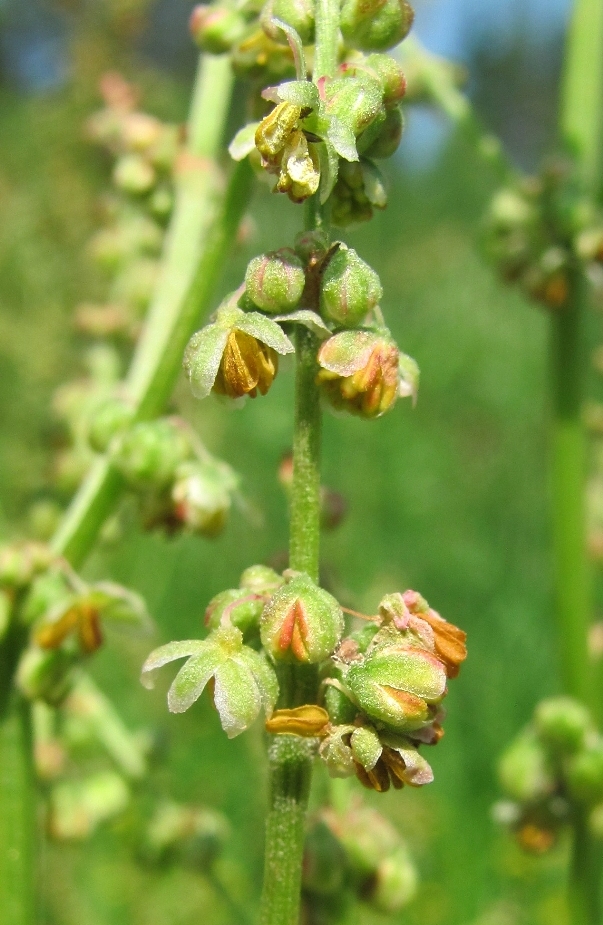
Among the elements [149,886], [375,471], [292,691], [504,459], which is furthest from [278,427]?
[292,691]

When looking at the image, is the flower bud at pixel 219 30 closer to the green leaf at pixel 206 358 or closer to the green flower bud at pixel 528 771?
the green leaf at pixel 206 358

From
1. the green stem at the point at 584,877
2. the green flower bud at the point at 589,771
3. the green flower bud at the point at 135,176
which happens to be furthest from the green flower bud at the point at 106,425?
the green stem at the point at 584,877

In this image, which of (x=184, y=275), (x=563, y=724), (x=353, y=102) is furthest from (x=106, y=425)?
(x=563, y=724)

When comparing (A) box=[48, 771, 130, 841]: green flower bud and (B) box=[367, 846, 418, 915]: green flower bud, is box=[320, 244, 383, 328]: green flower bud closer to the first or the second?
(B) box=[367, 846, 418, 915]: green flower bud

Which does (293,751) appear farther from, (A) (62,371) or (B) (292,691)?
(A) (62,371)


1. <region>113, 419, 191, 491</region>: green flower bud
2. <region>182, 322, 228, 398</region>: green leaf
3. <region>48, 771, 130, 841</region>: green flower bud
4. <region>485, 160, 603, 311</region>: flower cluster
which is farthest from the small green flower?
<region>485, 160, 603, 311</region>: flower cluster
